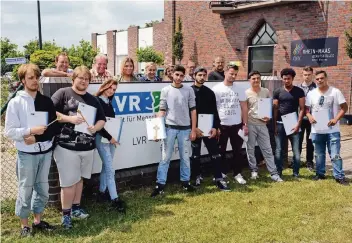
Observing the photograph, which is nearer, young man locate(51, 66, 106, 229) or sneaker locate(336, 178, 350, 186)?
young man locate(51, 66, 106, 229)

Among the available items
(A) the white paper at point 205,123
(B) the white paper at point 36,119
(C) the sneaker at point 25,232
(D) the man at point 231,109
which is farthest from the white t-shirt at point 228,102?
(C) the sneaker at point 25,232

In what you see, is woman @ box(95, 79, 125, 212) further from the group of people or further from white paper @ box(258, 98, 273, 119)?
white paper @ box(258, 98, 273, 119)

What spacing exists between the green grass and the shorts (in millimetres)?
559

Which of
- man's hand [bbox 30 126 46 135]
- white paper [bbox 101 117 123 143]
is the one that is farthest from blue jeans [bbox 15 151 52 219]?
white paper [bbox 101 117 123 143]

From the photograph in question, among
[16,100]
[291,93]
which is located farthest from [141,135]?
[291,93]

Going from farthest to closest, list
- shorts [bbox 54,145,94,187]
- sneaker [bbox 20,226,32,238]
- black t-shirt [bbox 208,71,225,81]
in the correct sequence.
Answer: black t-shirt [bbox 208,71,225,81]
shorts [bbox 54,145,94,187]
sneaker [bbox 20,226,32,238]

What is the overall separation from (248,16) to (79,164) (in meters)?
14.7

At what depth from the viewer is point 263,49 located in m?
16.7

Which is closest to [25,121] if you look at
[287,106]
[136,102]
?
[136,102]

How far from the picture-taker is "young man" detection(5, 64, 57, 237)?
3646 millimetres

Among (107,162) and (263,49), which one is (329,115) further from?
(263,49)

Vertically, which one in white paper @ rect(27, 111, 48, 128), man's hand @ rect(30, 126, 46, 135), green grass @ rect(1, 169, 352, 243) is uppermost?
white paper @ rect(27, 111, 48, 128)

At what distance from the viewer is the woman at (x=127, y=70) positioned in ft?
17.7

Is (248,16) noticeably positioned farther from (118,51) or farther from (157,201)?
(118,51)
